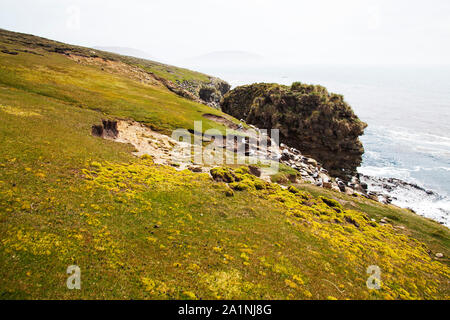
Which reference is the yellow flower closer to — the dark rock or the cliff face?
the dark rock

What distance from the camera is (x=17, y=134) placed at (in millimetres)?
29156

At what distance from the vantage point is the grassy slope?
15.3 meters

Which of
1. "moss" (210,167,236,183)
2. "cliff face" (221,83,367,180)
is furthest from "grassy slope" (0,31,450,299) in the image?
"cliff face" (221,83,367,180)

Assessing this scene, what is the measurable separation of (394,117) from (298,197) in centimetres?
20523

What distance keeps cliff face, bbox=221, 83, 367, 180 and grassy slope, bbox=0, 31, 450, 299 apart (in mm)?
51718

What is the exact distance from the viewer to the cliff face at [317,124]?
90.2 m

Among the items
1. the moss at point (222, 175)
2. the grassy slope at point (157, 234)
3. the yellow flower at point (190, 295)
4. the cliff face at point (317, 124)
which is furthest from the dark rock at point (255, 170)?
the cliff face at point (317, 124)

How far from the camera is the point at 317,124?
92500 mm

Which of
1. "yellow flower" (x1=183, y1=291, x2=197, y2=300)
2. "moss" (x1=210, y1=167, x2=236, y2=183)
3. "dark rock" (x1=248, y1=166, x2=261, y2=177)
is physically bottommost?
"yellow flower" (x1=183, y1=291, x2=197, y2=300)

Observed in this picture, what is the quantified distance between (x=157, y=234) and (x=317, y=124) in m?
86.6

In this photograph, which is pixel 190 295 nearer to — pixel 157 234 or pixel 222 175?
pixel 157 234

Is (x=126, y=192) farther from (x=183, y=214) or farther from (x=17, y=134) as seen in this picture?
(x=17, y=134)
